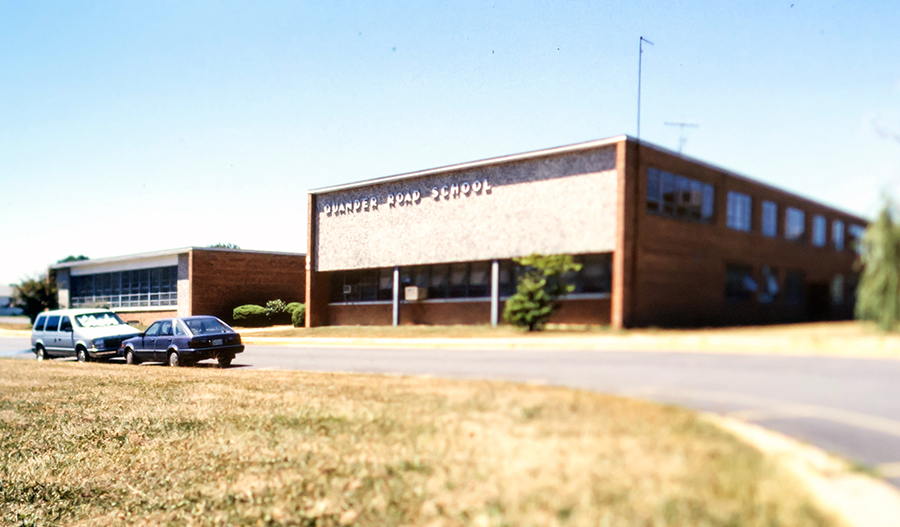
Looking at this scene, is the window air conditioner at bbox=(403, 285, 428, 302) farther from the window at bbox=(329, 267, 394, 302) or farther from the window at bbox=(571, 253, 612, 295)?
the window at bbox=(571, 253, 612, 295)

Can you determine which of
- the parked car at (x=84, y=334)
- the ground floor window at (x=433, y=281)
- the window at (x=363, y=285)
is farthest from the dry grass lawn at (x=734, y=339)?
the parked car at (x=84, y=334)

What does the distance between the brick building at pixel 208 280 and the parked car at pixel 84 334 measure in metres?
1.73

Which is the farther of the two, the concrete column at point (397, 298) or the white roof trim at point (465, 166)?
the concrete column at point (397, 298)

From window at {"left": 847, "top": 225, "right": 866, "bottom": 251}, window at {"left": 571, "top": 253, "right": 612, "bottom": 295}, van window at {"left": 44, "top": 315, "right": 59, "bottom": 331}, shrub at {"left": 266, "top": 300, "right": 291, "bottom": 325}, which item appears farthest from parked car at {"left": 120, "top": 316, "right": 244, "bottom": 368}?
window at {"left": 847, "top": 225, "right": 866, "bottom": 251}

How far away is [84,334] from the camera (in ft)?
75.5

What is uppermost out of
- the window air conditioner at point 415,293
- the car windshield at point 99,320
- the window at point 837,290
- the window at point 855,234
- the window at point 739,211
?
the window at point 739,211

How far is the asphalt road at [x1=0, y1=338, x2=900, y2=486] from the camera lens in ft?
10.2

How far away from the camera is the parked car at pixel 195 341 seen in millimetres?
15508

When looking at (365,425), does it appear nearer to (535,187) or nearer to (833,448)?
(535,187)

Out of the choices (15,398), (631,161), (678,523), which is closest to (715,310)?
(678,523)

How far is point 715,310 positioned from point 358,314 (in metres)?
10.3

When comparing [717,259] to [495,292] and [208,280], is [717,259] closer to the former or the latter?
[495,292]

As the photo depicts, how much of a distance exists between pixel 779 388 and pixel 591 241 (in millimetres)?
4924

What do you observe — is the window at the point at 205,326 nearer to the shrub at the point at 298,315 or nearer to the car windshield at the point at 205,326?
the car windshield at the point at 205,326
